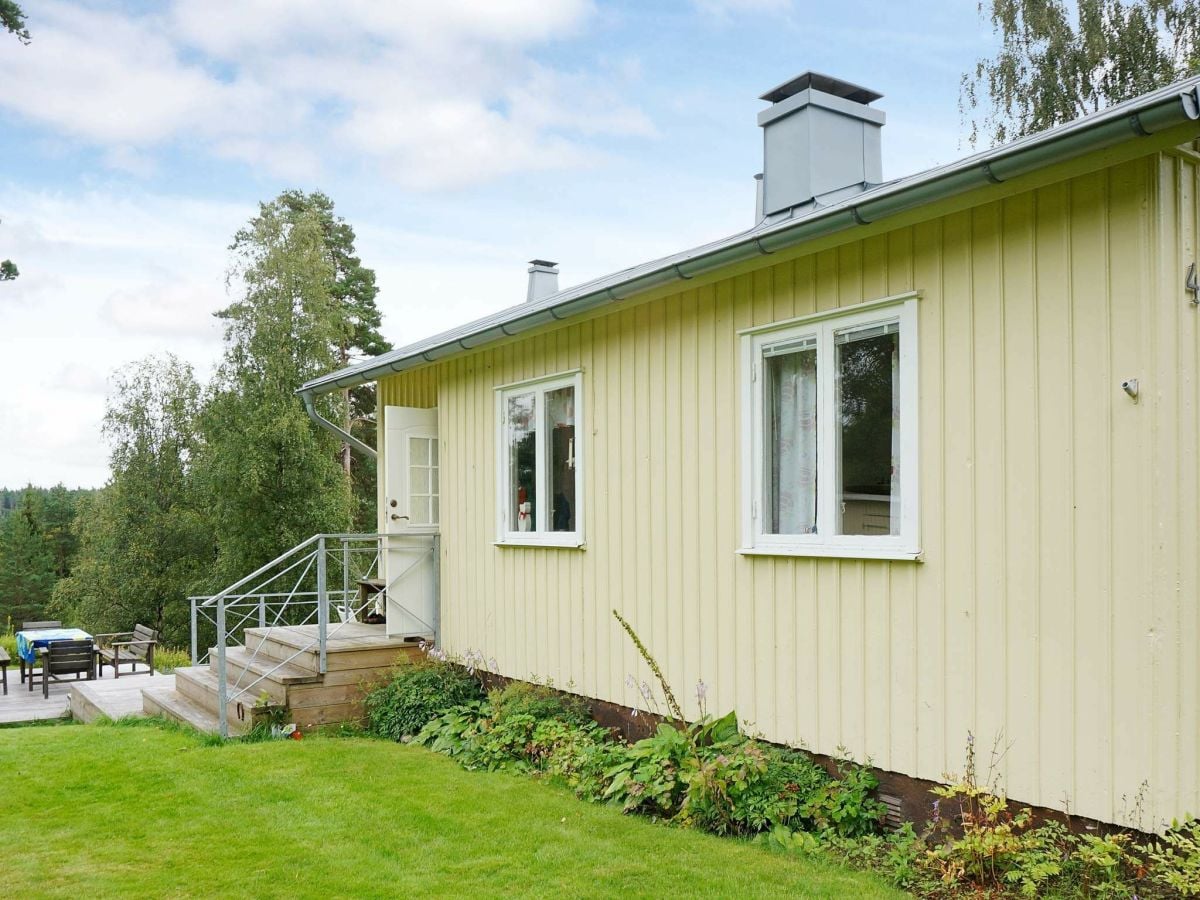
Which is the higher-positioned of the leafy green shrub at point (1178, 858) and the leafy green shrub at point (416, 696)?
the leafy green shrub at point (1178, 858)

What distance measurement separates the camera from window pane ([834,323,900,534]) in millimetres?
4676

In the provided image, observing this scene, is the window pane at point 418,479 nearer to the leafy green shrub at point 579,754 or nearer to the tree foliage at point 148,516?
the leafy green shrub at point 579,754

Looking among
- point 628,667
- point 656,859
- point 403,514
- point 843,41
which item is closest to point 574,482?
point 628,667

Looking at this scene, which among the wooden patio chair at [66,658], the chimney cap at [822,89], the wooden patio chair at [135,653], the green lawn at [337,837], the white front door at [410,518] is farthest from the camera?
the wooden patio chair at [135,653]

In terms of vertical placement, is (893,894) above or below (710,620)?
below

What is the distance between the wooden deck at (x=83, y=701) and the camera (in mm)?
10195

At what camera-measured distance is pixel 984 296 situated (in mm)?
4246

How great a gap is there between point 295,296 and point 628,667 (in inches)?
710

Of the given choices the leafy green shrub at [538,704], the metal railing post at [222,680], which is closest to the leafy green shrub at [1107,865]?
the leafy green shrub at [538,704]

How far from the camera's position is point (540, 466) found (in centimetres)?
744

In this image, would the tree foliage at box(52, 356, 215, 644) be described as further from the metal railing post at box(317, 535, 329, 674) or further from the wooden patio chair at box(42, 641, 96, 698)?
the metal railing post at box(317, 535, 329, 674)

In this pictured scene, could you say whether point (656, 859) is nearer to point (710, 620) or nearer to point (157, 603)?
point (710, 620)

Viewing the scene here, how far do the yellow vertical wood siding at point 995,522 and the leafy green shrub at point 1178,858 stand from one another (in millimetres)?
81

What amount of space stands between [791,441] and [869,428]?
0.53 meters
